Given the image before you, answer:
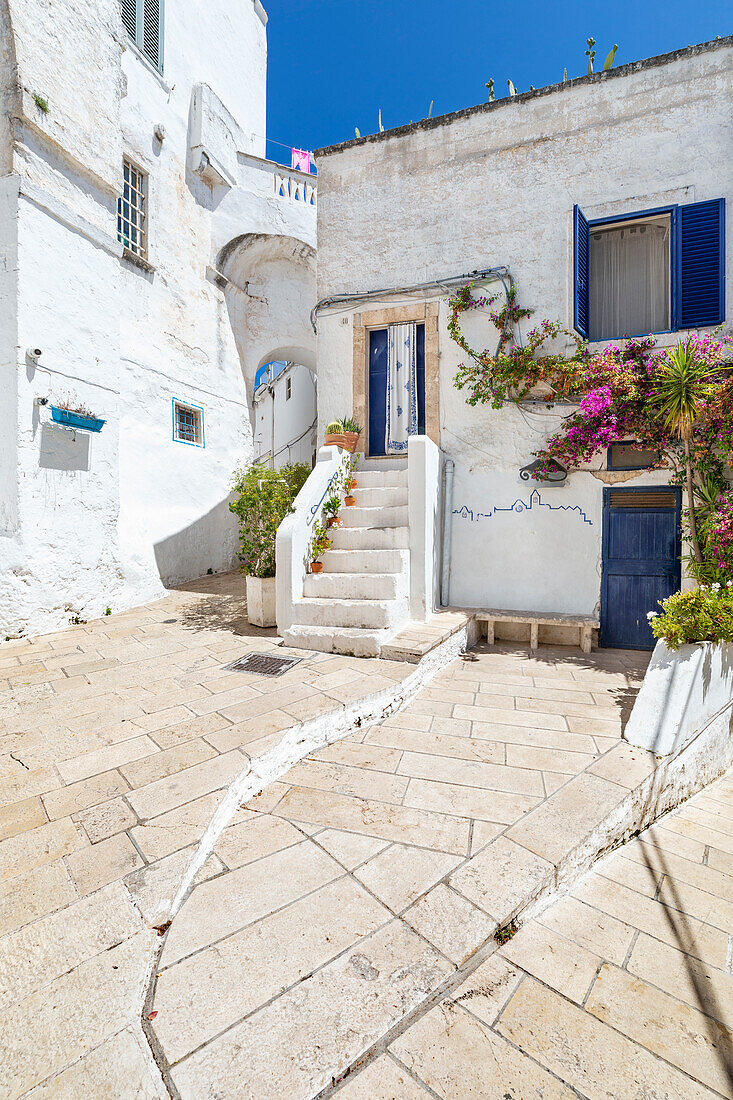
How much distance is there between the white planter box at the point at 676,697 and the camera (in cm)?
364

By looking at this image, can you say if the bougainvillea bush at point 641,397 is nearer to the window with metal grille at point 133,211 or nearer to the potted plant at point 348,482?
the potted plant at point 348,482

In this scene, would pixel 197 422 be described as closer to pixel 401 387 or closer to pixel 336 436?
pixel 336 436

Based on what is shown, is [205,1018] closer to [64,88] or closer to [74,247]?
[74,247]

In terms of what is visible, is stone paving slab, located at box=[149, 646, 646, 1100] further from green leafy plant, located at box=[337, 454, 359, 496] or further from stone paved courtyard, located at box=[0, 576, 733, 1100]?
green leafy plant, located at box=[337, 454, 359, 496]

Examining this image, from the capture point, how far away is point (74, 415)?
6035 mm

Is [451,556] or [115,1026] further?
[451,556]

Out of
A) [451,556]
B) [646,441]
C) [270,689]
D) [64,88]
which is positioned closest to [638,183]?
[646,441]

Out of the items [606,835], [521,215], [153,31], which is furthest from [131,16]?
[606,835]

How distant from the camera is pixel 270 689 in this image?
13.6ft

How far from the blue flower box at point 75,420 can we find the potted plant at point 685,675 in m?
6.54

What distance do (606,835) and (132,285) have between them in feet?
31.5

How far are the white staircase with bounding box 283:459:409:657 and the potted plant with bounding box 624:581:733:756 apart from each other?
2.40 m

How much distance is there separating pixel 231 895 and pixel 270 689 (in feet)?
6.86

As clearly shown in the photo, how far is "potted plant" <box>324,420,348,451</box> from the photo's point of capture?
7.41 m
